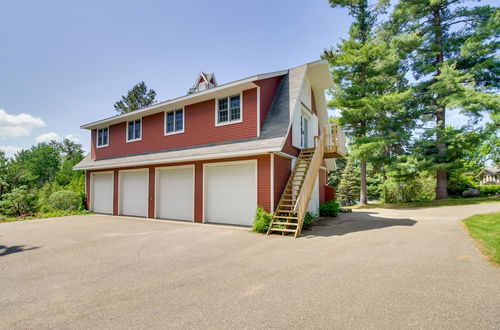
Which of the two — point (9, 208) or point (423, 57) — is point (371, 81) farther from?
point (9, 208)

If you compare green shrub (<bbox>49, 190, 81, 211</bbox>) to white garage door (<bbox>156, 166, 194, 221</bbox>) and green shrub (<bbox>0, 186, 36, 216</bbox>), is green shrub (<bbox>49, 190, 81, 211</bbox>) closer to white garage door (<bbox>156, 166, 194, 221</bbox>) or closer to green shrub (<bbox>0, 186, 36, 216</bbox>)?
green shrub (<bbox>0, 186, 36, 216</bbox>)

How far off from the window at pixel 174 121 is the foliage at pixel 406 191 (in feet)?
65.0

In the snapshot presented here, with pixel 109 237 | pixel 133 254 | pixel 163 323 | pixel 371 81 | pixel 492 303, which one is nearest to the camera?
pixel 163 323

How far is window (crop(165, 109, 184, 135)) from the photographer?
13.7 m

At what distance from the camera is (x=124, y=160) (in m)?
15.3

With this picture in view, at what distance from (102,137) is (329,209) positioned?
16.5 metres

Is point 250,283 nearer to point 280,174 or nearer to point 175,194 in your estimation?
point 280,174

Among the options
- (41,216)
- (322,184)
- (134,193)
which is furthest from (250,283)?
(41,216)

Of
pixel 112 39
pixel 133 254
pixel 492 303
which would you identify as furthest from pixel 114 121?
pixel 492 303

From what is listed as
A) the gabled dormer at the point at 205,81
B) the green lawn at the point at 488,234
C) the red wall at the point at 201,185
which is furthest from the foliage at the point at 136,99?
the green lawn at the point at 488,234

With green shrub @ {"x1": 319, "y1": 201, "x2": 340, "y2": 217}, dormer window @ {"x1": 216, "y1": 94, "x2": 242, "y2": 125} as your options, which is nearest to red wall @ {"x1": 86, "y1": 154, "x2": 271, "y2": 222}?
dormer window @ {"x1": 216, "y1": 94, "x2": 242, "y2": 125}

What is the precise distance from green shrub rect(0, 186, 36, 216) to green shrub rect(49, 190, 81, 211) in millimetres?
1156

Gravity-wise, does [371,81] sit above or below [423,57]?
below

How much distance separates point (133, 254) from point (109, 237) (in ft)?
9.55
